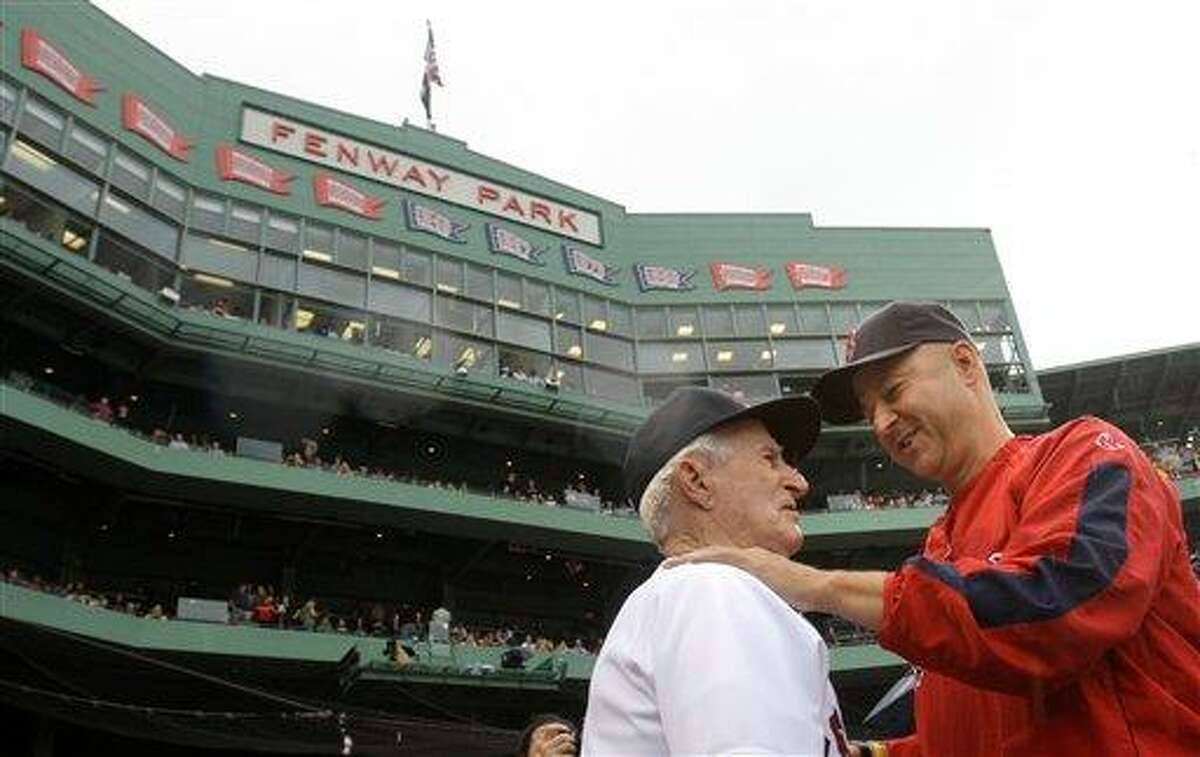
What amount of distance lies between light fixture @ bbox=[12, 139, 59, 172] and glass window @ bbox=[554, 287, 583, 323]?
49.3 feet

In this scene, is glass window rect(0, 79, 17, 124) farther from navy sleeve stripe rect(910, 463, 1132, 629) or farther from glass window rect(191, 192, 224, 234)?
navy sleeve stripe rect(910, 463, 1132, 629)

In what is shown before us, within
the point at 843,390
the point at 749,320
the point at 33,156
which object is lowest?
the point at 843,390

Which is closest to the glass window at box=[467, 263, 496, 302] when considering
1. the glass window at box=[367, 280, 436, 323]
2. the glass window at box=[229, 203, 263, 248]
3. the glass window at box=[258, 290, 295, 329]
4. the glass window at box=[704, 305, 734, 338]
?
the glass window at box=[367, 280, 436, 323]

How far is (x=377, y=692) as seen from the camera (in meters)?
22.8

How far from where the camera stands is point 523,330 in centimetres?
3303

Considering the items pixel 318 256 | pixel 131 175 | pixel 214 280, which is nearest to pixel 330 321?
pixel 318 256

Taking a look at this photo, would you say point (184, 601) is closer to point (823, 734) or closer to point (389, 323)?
point (389, 323)

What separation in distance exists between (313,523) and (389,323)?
21.7 ft

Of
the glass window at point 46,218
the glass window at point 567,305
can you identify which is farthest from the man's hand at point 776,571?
the glass window at point 567,305

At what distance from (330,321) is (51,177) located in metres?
7.78

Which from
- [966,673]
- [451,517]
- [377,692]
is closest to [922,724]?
[966,673]

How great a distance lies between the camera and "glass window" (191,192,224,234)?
28.2 metres

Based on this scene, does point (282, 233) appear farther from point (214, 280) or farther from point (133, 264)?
point (133, 264)

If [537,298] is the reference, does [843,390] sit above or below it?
below
